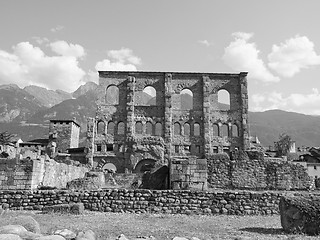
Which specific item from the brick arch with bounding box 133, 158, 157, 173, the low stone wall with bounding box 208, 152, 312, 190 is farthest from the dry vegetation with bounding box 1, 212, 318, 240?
the brick arch with bounding box 133, 158, 157, 173

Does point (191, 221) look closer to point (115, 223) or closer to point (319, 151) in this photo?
point (115, 223)

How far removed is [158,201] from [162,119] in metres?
32.1

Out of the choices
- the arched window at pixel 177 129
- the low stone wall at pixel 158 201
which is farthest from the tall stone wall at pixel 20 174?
the arched window at pixel 177 129

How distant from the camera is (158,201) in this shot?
421 inches

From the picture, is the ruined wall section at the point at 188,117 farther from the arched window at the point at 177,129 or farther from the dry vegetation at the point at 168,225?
the dry vegetation at the point at 168,225

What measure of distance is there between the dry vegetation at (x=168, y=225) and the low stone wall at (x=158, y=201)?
50 centimetres

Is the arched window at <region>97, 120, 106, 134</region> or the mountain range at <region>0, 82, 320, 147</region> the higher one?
the mountain range at <region>0, 82, 320, 147</region>

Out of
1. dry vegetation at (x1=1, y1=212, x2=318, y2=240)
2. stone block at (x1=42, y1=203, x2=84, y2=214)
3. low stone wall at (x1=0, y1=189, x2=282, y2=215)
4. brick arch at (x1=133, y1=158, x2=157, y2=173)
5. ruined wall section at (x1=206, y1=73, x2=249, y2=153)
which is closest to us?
dry vegetation at (x1=1, y1=212, x2=318, y2=240)

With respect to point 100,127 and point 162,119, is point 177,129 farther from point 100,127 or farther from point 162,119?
point 100,127

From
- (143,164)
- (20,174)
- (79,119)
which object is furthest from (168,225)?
(79,119)

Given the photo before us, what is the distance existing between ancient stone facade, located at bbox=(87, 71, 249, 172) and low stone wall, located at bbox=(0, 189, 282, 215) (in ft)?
97.0

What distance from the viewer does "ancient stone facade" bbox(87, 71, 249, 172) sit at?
41.1 metres

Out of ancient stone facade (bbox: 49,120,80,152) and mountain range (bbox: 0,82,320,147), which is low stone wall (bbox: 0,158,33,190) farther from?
mountain range (bbox: 0,82,320,147)

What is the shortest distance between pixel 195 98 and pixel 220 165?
31132 millimetres
